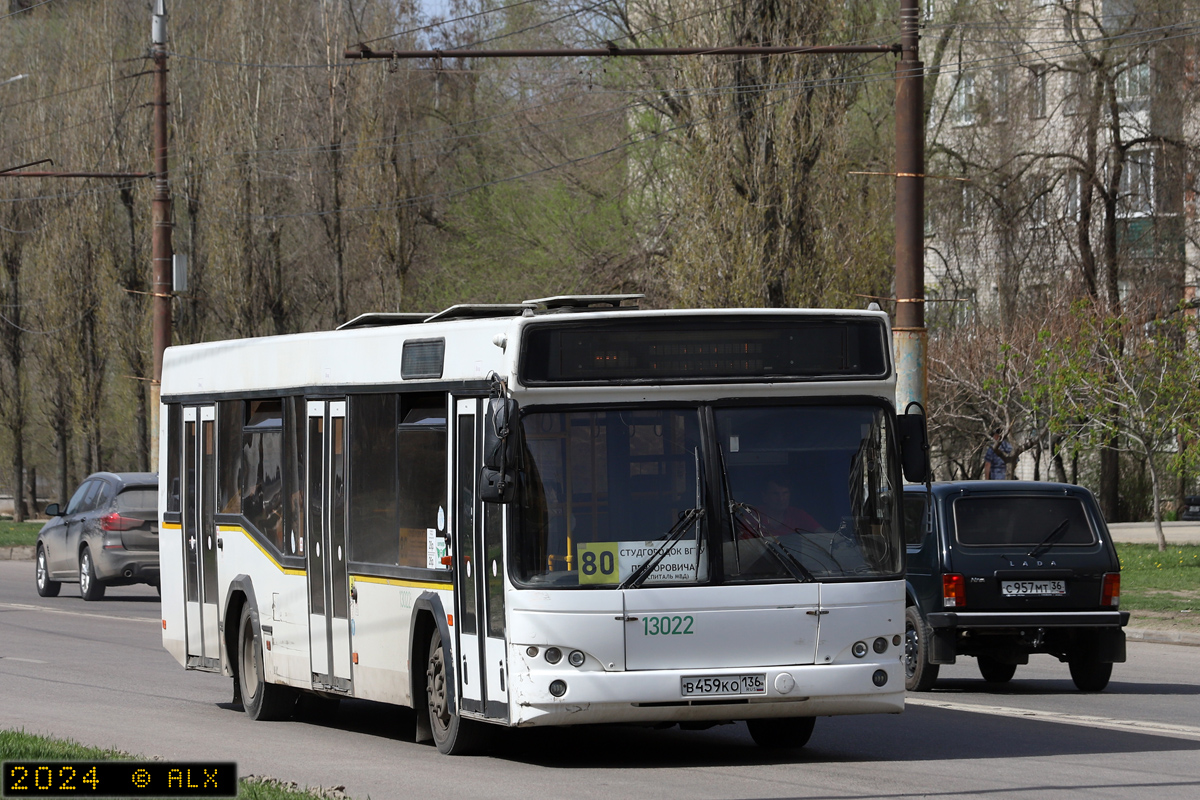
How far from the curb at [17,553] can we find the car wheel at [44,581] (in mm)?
11810

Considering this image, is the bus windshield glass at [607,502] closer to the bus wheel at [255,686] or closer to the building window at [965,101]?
the bus wheel at [255,686]

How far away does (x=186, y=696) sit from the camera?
50.2 ft

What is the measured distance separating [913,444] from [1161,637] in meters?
10.6

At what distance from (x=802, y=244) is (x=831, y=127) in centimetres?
187

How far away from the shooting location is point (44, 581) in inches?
1121

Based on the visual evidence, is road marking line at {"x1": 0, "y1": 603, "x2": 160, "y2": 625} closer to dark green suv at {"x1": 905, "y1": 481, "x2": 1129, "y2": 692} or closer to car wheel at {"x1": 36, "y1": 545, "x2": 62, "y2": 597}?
car wheel at {"x1": 36, "y1": 545, "x2": 62, "y2": 597}

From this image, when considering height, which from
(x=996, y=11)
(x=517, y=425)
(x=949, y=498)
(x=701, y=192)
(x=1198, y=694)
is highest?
(x=996, y=11)

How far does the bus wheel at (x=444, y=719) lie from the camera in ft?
36.6

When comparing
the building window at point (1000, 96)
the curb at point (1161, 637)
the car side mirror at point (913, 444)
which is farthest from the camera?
the building window at point (1000, 96)

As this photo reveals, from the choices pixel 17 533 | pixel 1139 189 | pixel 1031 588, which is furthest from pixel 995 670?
pixel 17 533

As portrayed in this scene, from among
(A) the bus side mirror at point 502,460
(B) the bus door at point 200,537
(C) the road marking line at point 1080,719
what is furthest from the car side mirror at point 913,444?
(B) the bus door at point 200,537

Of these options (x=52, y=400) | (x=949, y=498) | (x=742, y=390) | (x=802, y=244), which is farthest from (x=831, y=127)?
(x=52, y=400)

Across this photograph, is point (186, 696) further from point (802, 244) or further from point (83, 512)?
point (802, 244)

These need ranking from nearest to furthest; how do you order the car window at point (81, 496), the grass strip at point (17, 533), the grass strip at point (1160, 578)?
the grass strip at point (1160, 578)
the car window at point (81, 496)
the grass strip at point (17, 533)
